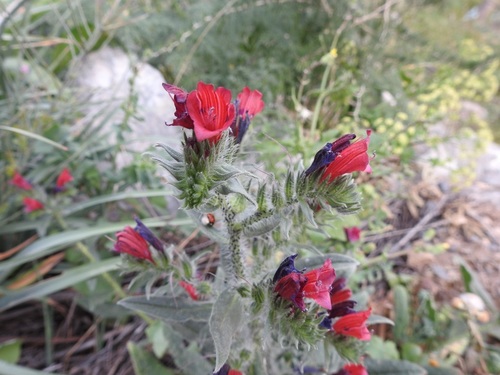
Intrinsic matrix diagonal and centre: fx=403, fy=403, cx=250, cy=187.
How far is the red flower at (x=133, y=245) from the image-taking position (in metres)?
0.79

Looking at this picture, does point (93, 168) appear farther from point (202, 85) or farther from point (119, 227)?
point (202, 85)

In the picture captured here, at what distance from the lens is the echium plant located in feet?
2.07

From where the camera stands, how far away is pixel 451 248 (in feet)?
6.37

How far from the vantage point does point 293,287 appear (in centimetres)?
67

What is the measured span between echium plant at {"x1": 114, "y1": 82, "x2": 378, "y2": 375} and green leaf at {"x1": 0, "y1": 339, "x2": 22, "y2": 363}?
0.72 meters

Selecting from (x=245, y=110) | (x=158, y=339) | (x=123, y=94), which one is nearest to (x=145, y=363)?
(x=158, y=339)

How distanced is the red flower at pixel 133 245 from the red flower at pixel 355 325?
40 cm

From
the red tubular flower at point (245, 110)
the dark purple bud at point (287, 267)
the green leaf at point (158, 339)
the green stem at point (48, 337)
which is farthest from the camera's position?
the green stem at point (48, 337)

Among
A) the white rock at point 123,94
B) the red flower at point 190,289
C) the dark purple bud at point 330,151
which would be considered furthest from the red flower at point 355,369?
the white rock at point 123,94

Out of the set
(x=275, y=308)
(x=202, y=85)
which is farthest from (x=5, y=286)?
(x=202, y=85)

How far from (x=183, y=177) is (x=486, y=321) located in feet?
4.53

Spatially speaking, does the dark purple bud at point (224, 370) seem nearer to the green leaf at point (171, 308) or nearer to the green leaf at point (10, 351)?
the green leaf at point (171, 308)

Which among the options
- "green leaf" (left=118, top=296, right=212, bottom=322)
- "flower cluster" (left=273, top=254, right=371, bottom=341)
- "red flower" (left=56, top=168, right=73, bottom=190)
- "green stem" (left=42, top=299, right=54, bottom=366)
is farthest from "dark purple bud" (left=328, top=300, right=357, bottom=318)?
"green stem" (left=42, top=299, right=54, bottom=366)

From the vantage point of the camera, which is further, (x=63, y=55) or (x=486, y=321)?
(x=63, y=55)
